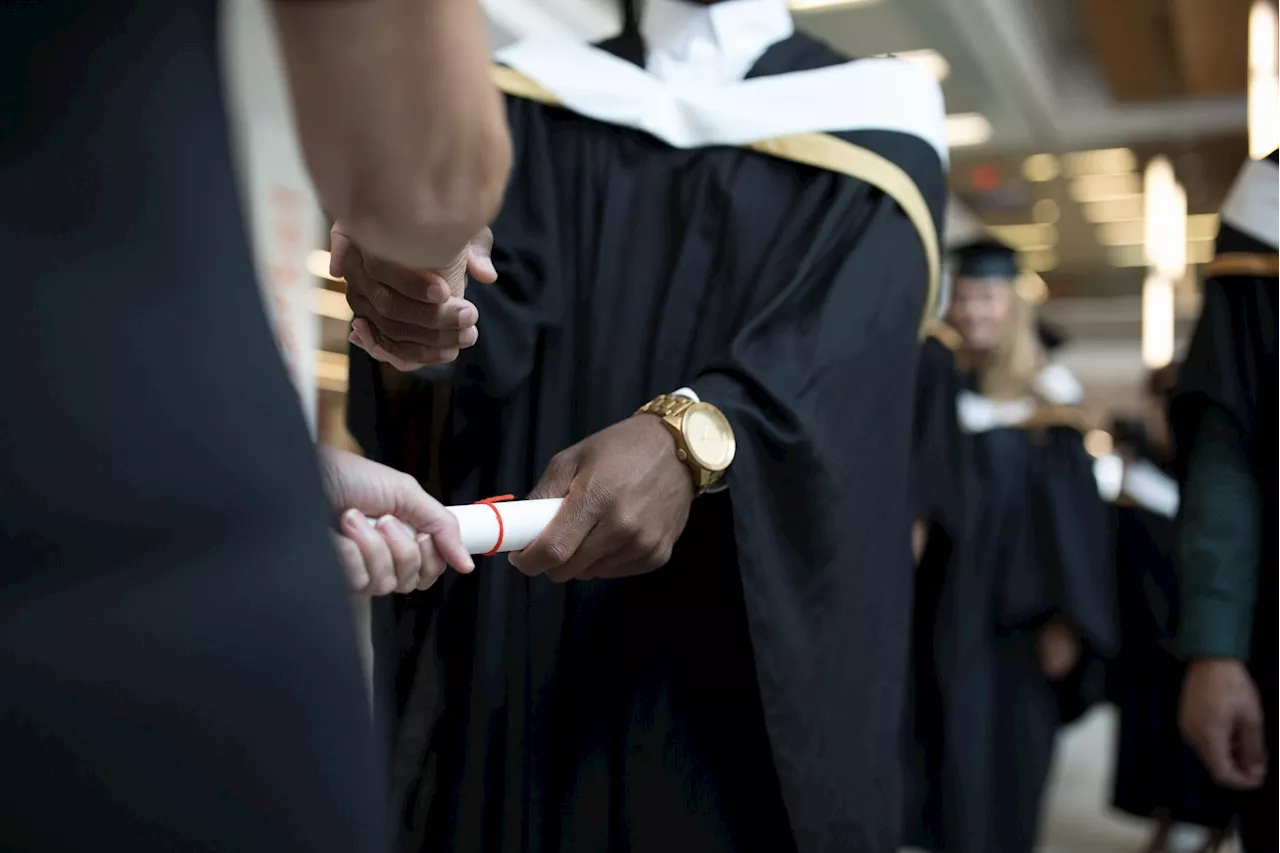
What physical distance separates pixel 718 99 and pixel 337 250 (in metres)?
0.58

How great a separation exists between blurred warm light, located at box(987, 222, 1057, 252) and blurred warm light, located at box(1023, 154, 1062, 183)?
1.70m

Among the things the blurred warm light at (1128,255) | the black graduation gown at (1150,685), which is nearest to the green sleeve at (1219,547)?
the black graduation gown at (1150,685)

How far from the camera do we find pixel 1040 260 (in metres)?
14.3

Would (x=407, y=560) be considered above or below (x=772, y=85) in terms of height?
below

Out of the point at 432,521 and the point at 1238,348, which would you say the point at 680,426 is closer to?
the point at 432,521

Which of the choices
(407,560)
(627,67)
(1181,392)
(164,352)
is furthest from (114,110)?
(1181,392)

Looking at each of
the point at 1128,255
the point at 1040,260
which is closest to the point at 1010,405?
the point at 1040,260

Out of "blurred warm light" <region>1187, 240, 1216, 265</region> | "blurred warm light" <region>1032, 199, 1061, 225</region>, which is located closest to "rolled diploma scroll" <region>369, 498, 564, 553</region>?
"blurred warm light" <region>1032, 199, 1061, 225</region>

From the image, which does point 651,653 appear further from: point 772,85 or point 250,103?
point 250,103

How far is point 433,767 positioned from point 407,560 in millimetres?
529

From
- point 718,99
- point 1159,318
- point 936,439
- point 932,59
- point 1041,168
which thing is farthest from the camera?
point 1041,168

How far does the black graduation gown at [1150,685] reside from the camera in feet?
14.2

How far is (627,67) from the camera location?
145 cm

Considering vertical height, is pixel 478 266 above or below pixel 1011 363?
below
